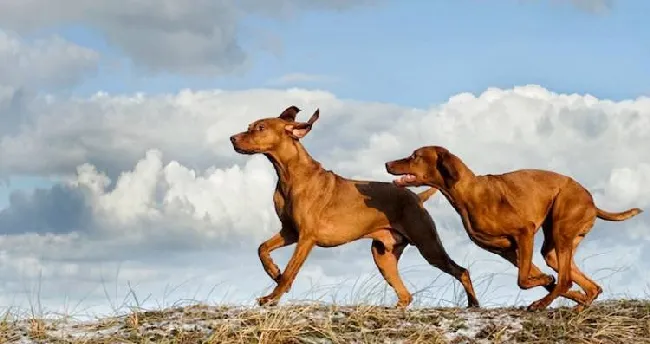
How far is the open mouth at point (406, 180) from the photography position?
11070 mm

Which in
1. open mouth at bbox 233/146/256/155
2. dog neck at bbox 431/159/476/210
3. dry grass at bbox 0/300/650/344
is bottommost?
dry grass at bbox 0/300/650/344

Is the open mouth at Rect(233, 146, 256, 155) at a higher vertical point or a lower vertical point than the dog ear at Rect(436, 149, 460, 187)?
higher

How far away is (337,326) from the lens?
9586mm

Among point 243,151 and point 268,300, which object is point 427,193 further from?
point 268,300

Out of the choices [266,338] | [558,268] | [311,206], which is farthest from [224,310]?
[558,268]

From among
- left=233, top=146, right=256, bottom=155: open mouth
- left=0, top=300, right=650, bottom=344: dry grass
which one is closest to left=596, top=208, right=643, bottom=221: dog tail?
left=0, top=300, right=650, bottom=344: dry grass

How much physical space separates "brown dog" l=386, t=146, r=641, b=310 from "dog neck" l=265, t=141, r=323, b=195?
1153 mm

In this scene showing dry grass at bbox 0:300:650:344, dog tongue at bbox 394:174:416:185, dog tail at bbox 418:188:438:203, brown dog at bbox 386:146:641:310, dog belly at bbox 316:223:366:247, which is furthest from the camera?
dog tail at bbox 418:188:438:203

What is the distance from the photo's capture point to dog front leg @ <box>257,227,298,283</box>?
11641 mm

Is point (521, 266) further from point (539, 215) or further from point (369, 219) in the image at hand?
point (369, 219)

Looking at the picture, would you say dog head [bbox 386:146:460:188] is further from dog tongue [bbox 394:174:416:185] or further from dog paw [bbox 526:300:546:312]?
dog paw [bbox 526:300:546:312]

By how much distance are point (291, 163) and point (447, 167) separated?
6.37 ft

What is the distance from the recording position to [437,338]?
941 centimetres

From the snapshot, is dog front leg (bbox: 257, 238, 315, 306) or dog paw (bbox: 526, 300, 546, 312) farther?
dog front leg (bbox: 257, 238, 315, 306)
